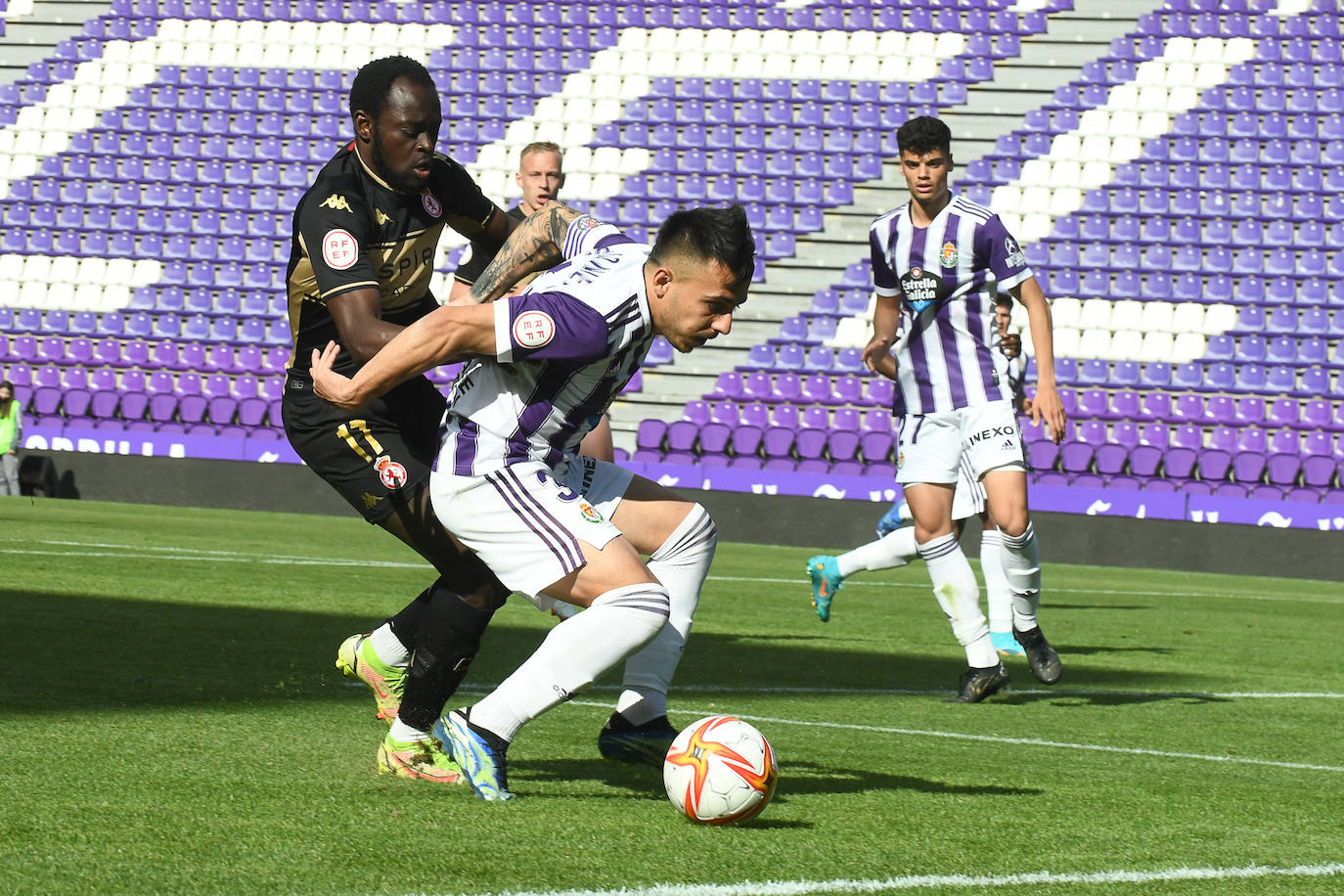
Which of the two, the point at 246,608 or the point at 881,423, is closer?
the point at 246,608

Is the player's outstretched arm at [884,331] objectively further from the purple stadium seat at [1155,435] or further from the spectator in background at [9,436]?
the spectator in background at [9,436]

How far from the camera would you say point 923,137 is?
22.1 ft

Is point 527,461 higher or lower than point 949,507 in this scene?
higher

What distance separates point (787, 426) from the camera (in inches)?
819

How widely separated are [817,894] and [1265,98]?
23.2 meters

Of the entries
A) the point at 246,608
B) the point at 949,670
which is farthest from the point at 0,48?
the point at 949,670

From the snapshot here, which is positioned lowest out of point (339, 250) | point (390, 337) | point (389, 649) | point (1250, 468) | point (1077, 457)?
point (1077, 457)

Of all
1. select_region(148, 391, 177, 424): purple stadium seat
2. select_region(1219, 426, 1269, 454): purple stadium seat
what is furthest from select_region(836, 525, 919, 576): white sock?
select_region(148, 391, 177, 424): purple stadium seat

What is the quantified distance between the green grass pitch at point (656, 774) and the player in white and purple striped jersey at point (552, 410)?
0.34 m

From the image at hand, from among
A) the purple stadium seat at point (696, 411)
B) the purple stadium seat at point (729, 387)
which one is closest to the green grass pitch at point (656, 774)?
the purple stadium seat at point (696, 411)

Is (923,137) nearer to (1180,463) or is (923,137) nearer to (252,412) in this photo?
(1180,463)

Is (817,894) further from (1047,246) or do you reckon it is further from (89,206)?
(89,206)

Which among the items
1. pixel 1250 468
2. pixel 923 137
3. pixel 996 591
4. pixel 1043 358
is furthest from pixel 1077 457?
pixel 923 137

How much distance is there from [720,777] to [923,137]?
12.1 feet
